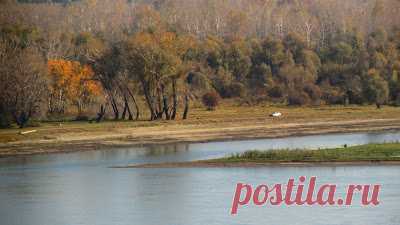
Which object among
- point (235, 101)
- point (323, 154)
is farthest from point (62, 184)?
point (235, 101)

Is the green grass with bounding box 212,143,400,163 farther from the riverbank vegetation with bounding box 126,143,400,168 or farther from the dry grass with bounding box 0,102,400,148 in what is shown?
the dry grass with bounding box 0,102,400,148

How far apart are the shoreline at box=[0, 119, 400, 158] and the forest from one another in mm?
7723

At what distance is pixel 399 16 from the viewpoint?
411 feet

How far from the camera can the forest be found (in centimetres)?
6956

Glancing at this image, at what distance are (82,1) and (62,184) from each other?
471 feet

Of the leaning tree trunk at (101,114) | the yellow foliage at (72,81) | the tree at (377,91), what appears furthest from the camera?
the tree at (377,91)

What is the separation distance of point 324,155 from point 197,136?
1864 centimetres

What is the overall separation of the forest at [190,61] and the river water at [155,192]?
18.9 metres

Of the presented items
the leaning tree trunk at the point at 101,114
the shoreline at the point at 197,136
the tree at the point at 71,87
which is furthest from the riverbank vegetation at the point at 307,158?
the tree at the point at 71,87

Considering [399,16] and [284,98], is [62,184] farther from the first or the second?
[399,16]

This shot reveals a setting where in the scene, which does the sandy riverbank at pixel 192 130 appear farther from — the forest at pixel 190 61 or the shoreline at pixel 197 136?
the forest at pixel 190 61

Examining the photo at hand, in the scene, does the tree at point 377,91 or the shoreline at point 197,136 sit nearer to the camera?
the shoreline at point 197,136

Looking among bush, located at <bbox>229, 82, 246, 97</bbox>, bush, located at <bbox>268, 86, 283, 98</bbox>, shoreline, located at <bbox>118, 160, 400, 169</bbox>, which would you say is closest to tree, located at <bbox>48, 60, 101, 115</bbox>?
bush, located at <bbox>229, 82, 246, 97</bbox>

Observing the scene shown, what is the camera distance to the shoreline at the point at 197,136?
177ft
